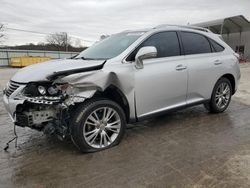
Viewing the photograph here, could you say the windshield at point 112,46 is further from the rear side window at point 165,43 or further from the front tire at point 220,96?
the front tire at point 220,96

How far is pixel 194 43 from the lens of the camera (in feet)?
16.1

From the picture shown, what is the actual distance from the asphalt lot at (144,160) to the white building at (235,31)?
25585mm

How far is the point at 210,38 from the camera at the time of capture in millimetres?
5266

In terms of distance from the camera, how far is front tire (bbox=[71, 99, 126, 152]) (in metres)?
3.40

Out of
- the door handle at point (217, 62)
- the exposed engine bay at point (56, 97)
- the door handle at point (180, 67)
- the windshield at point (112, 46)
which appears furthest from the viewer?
the door handle at point (217, 62)

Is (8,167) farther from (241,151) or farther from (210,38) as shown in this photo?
(210,38)

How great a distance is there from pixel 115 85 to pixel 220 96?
2.77 meters

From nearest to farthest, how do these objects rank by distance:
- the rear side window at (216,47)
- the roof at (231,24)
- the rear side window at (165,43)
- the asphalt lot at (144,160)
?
the asphalt lot at (144,160) → the rear side window at (165,43) → the rear side window at (216,47) → the roof at (231,24)

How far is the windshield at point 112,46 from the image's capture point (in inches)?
163

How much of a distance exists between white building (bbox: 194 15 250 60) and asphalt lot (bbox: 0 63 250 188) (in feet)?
83.9

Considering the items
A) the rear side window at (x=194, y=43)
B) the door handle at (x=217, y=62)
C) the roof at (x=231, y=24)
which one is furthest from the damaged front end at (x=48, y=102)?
the roof at (x=231, y=24)

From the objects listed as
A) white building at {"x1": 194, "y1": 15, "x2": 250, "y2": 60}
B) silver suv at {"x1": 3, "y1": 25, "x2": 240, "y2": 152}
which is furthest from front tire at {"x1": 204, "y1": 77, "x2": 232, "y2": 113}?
white building at {"x1": 194, "y1": 15, "x2": 250, "y2": 60}

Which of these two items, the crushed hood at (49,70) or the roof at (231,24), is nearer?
the crushed hood at (49,70)

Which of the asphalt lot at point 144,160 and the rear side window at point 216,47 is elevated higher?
the rear side window at point 216,47
